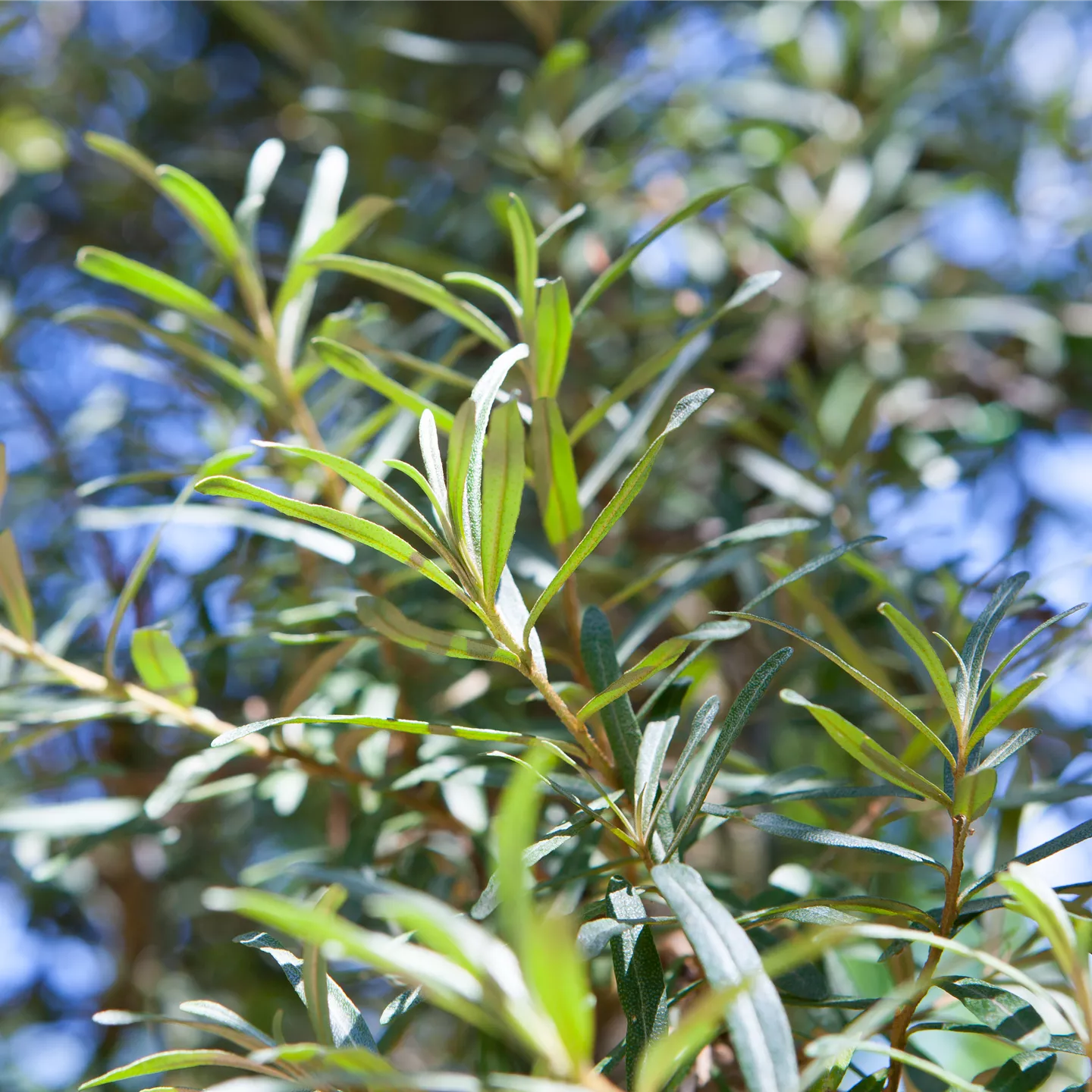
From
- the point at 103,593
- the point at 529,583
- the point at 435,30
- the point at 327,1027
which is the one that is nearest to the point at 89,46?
the point at 435,30

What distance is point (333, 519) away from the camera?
1.28 ft

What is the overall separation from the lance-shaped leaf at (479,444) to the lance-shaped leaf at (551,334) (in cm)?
6

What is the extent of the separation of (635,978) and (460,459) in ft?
0.73

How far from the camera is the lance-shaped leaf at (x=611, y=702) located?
455mm

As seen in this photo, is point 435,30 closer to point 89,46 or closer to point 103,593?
point 89,46

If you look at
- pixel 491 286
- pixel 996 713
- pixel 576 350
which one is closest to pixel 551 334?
pixel 491 286

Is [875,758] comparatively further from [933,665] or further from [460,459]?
[460,459]

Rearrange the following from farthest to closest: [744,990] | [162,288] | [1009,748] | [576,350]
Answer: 1. [576,350]
2. [162,288]
3. [1009,748]
4. [744,990]

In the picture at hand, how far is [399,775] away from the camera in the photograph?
23.6 inches

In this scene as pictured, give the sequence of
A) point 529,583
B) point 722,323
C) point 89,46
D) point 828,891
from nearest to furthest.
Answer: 1. point 828,891
2. point 529,583
3. point 722,323
4. point 89,46

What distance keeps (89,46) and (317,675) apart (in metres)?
1.22

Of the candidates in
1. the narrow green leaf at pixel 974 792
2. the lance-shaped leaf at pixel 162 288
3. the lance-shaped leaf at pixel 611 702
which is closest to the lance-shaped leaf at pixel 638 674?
the lance-shaped leaf at pixel 611 702

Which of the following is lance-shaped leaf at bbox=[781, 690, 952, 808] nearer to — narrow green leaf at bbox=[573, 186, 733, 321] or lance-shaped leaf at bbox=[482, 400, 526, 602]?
lance-shaped leaf at bbox=[482, 400, 526, 602]

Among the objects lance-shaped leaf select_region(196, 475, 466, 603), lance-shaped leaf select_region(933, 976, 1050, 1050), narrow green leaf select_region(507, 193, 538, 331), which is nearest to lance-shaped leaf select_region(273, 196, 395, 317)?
narrow green leaf select_region(507, 193, 538, 331)
